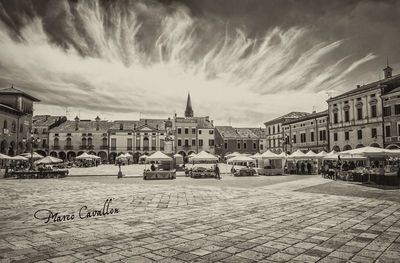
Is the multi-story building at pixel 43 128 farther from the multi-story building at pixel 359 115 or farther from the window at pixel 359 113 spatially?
the window at pixel 359 113

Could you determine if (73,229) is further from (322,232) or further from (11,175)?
(11,175)

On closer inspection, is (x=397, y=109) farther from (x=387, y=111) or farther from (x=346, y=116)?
(x=346, y=116)

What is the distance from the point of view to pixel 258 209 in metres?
9.55

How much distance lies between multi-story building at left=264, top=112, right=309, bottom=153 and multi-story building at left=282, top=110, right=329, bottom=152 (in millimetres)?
2116

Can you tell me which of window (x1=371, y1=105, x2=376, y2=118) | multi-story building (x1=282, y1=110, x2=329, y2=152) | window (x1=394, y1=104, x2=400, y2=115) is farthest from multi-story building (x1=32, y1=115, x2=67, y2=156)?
window (x1=394, y1=104, x2=400, y2=115)

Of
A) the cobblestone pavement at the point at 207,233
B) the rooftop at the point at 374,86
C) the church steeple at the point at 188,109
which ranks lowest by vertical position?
the cobblestone pavement at the point at 207,233

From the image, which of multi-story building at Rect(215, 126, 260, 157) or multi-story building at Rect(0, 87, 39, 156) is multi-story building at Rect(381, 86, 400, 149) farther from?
multi-story building at Rect(0, 87, 39, 156)

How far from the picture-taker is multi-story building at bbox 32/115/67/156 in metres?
62.3

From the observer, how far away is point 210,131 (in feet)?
217

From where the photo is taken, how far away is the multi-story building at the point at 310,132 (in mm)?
42156

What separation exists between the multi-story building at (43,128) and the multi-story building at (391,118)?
61.6 meters

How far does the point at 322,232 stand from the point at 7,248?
669 centimetres

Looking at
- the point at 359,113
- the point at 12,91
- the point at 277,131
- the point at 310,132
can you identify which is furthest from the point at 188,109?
the point at 359,113
